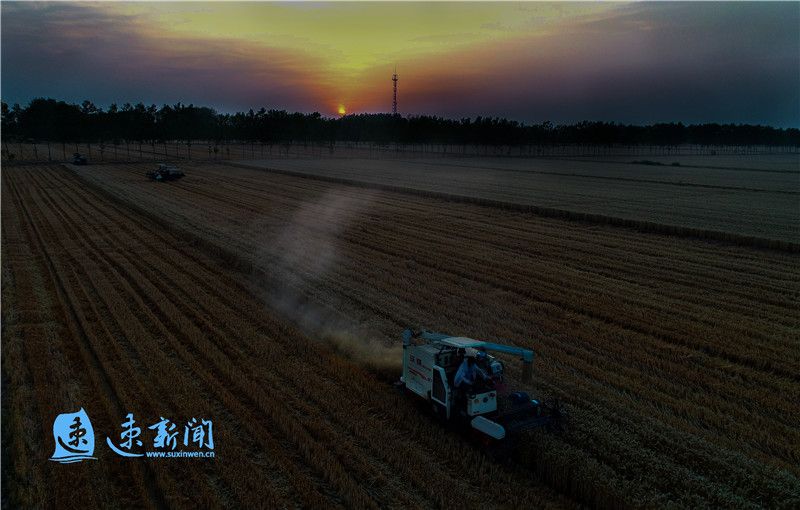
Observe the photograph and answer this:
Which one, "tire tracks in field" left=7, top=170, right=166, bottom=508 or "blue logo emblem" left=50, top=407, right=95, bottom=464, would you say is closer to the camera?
"tire tracks in field" left=7, top=170, right=166, bottom=508

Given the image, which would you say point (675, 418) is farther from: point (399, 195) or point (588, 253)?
point (399, 195)

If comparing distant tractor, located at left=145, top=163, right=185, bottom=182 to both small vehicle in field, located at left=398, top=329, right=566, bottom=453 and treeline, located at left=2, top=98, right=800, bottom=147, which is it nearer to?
small vehicle in field, located at left=398, top=329, right=566, bottom=453

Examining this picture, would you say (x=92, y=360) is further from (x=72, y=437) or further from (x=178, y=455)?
(x=178, y=455)

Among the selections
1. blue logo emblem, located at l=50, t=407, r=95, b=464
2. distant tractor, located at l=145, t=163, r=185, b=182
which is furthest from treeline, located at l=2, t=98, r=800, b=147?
blue logo emblem, located at l=50, t=407, r=95, b=464

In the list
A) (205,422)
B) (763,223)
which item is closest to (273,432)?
(205,422)

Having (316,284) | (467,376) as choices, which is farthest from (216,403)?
(316,284)

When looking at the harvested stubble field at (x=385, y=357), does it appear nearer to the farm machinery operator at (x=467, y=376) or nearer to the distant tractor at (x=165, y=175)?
the farm machinery operator at (x=467, y=376)

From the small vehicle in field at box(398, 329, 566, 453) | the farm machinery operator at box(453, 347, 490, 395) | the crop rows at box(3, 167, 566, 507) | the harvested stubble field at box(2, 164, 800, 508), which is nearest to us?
the crop rows at box(3, 167, 566, 507)
